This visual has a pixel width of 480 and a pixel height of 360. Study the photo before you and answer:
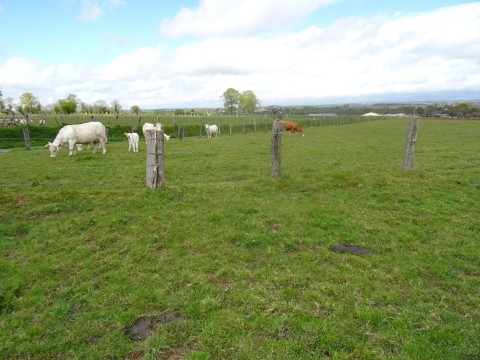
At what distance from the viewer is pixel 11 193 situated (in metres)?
8.01

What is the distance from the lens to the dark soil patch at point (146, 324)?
11.1 feet

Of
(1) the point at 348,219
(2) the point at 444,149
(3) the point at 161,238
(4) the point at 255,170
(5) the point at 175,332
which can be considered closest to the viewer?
(5) the point at 175,332

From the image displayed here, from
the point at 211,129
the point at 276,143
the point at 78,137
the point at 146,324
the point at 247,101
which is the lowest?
the point at 146,324

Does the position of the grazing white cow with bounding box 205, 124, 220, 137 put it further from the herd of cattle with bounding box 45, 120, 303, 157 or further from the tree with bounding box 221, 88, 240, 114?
the tree with bounding box 221, 88, 240, 114

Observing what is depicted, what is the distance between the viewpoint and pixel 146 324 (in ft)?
11.6

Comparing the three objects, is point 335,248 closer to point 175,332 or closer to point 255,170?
point 175,332

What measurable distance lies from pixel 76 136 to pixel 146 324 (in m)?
14.9

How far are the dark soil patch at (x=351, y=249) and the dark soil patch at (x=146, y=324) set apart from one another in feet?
9.55

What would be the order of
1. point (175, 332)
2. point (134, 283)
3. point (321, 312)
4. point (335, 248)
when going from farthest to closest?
point (335, 248) < point (134, 283) < point (321, 312) < point (175, 332)

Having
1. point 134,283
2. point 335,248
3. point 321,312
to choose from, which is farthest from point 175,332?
point 335,248

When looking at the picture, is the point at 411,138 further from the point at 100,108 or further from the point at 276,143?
the point at 100,108

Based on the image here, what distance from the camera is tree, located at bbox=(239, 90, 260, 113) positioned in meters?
117

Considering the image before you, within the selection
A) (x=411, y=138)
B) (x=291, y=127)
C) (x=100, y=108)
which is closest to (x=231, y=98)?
(x=100, y=108)

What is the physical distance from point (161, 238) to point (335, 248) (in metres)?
3.10
